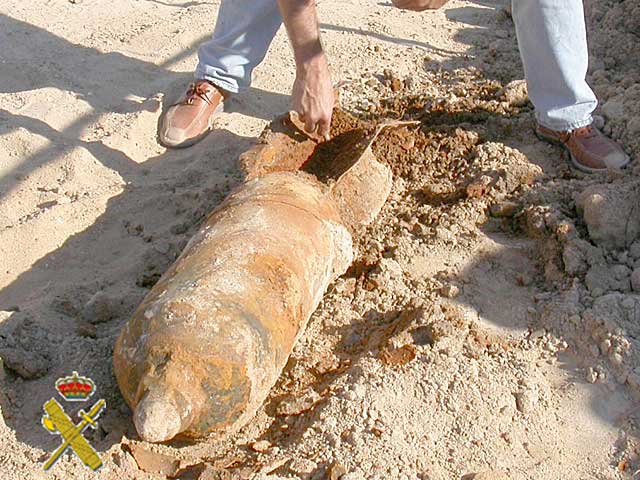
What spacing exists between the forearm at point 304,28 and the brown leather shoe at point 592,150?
129 centimetres

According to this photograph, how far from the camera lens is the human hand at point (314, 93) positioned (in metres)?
3.20

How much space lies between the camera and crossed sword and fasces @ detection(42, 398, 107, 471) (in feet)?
7.50

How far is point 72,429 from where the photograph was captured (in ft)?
7.68

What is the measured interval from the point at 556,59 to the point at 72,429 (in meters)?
2.51

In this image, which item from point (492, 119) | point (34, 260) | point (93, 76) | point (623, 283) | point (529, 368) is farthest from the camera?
point (93, 76)

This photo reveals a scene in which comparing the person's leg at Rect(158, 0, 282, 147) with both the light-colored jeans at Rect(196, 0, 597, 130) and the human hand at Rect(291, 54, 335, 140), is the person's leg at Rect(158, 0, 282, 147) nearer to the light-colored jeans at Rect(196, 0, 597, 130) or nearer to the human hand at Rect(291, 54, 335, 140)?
the light-colored jeans at Rect(196, 0, 597, 130)

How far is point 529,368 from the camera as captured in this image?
274 centimetres

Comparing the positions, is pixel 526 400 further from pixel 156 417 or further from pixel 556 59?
pixel 556 59

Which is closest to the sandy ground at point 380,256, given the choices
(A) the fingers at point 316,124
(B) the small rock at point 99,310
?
(B) the small rock at point 99,310

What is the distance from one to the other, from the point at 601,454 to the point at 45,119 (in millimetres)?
3051

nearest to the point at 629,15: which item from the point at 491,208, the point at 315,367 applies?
the point at 491,208

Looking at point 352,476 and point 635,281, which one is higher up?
point 352,476

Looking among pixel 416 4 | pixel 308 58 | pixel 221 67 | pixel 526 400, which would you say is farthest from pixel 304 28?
pixel 526 400

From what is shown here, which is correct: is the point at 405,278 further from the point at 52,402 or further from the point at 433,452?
the point at 52,402
